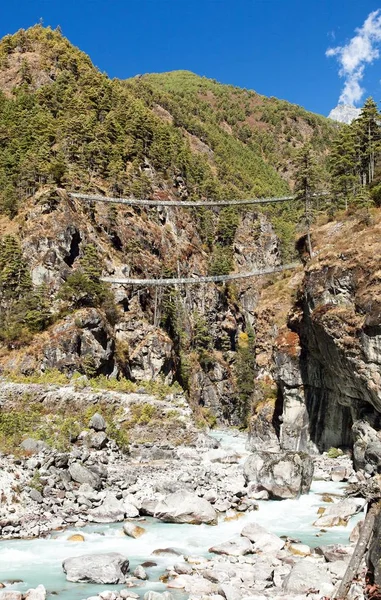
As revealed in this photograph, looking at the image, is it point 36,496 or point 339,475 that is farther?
point 339,475

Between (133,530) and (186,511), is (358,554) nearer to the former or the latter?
(133,530)

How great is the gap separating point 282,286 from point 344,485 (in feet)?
104

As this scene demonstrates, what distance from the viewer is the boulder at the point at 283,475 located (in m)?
21.4

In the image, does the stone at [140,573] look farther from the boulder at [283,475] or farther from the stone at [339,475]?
the stone at [339,475]

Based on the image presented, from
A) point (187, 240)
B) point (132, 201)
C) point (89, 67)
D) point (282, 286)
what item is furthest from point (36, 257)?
point (89, 67)

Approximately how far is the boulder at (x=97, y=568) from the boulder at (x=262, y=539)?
3.94m

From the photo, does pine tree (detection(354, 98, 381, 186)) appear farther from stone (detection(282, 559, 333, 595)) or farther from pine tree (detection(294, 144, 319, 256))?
stone (detection(282, 559, 333, 595))

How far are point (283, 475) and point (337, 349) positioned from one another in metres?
8.50

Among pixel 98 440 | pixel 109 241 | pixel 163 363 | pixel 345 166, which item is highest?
pixel 345 166

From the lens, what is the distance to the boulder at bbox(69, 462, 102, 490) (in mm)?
21406

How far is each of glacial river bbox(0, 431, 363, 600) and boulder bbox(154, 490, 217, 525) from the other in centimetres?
29

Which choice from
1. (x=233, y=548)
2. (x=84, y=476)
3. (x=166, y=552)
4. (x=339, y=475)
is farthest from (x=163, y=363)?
(x=233, y=548)

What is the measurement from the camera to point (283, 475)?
21.8 m

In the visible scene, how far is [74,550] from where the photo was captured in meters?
14.8
